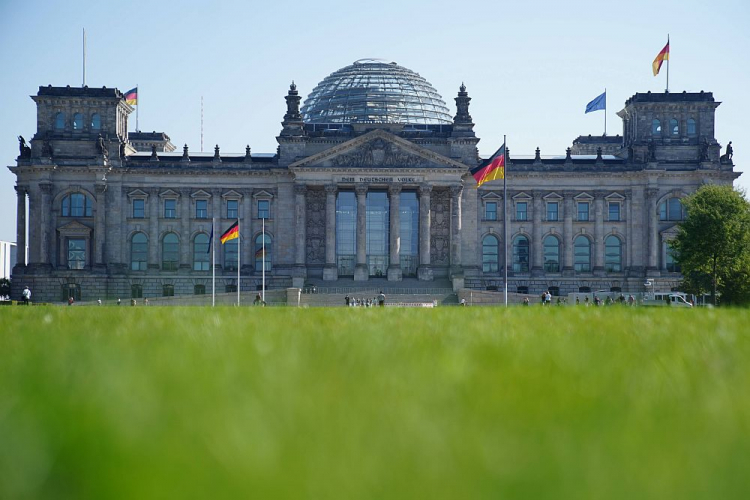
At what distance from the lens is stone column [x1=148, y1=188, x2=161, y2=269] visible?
253 ft

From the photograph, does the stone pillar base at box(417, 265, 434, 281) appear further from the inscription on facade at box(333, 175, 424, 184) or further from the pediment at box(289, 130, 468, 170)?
the pediment at box(289, 130, 468, 170)

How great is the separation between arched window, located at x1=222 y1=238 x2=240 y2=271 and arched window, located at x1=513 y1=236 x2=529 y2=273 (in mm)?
28773

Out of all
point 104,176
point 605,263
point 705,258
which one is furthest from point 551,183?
point 104,176

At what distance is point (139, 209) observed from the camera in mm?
77750

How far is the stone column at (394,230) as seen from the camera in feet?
246

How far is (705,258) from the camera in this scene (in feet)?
192

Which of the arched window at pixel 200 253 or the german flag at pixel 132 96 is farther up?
the german flag at pixel 132 96

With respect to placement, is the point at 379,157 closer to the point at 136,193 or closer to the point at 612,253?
the point at 136,193

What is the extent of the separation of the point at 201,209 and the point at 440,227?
24706 millimetres

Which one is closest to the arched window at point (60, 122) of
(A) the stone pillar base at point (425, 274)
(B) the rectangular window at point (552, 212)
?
(A) the stone pillar base at point (425, 274)

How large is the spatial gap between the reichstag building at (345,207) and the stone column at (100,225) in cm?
19

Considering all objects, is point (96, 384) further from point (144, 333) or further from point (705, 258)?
point (705, 258)

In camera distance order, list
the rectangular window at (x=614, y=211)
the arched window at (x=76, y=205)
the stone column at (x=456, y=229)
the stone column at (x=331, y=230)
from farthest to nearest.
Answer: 1. the rectangular window at (x=614, y=211)
2. the arched window at (x=76, y=205)
3. the stone column at (x=456, y=229)
4. the stone column at (x=331, y=230)

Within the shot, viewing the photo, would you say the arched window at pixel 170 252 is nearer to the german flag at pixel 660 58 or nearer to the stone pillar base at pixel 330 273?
the stone pillar base at pixel 330 273
